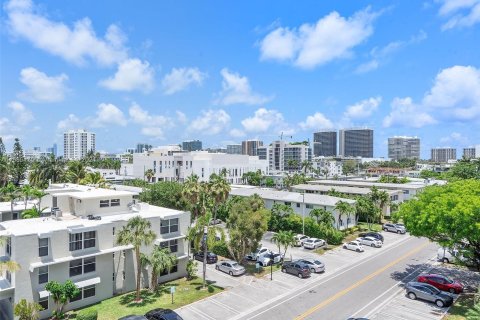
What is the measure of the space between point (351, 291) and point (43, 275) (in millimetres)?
26830

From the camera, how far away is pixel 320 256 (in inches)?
1742

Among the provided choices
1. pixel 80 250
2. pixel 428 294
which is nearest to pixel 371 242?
pixel 428 294

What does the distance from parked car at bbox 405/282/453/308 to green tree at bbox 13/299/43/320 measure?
30.8 metres

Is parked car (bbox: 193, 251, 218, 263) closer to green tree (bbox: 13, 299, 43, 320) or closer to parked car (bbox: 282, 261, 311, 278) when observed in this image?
parked car (bbox: 282, 261, 311, 278)

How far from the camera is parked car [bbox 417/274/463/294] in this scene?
3155 cm

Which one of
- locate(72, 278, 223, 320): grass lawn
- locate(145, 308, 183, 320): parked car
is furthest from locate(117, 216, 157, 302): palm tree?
locate(145, 308, 183, 320): parked car

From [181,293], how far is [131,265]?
5.43 meters

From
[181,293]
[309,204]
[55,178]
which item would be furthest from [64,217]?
[55,178]

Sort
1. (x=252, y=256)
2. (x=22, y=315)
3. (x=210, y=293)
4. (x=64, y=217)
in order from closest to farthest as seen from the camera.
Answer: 1. (x=22, y=315)
2. (x=210, y=293)
3. (x=64, y=217)
4. (x=252, y=256)

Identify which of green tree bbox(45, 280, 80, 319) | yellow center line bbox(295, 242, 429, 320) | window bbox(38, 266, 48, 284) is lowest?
yellow center line bbox(295, 242, 429, 320)

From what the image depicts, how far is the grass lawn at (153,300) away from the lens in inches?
1103

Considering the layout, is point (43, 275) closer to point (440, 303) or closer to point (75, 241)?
point (75, 241)

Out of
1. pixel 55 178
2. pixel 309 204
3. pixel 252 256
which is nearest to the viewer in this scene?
pixel 252 256

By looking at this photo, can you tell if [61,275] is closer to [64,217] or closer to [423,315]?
[64,217]
